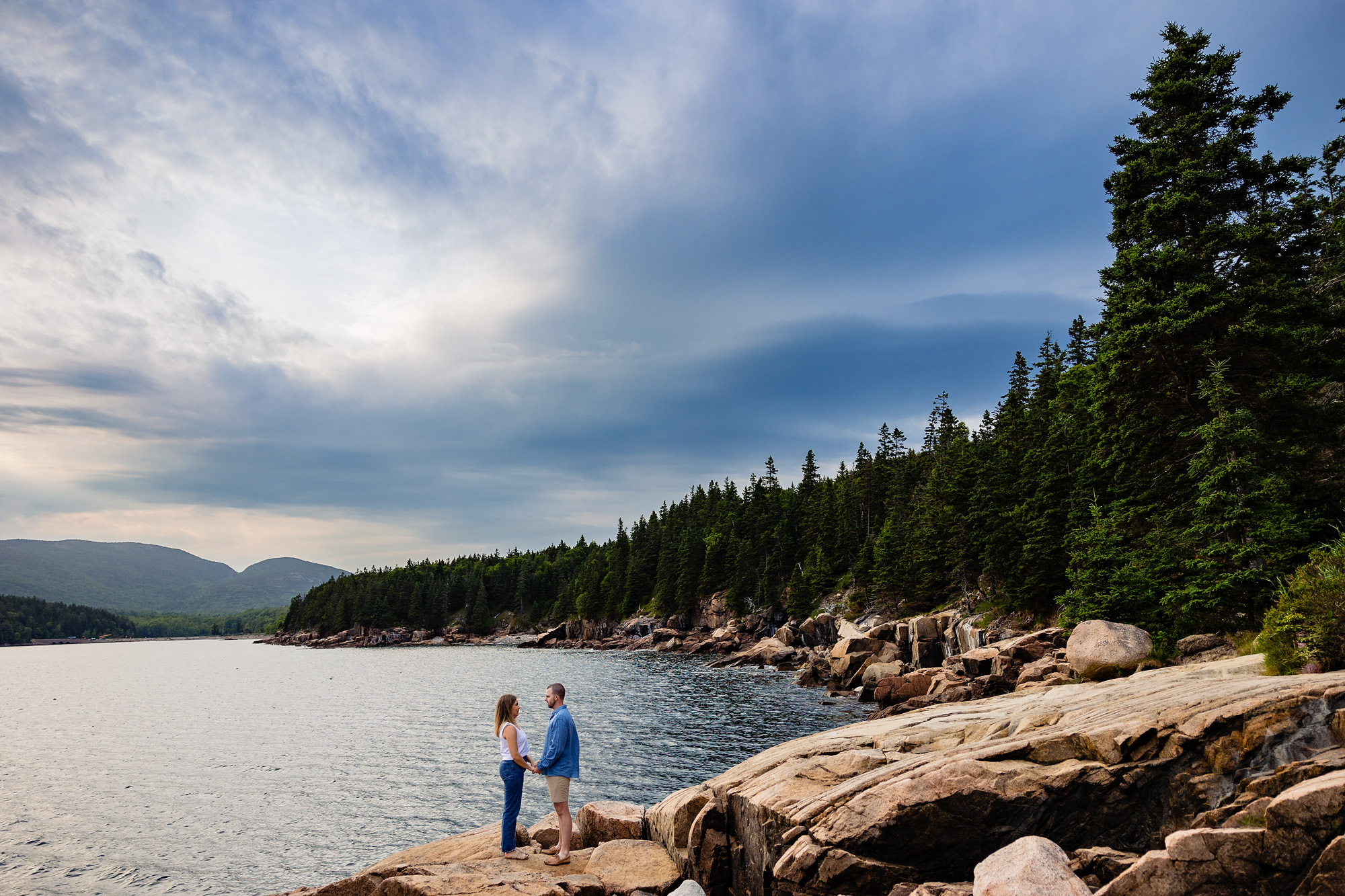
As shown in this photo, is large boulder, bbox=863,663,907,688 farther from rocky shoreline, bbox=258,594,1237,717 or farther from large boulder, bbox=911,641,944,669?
large boulder, bbox=911,641,944,669

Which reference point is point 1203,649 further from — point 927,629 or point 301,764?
point 301,764

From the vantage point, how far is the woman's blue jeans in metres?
11.1

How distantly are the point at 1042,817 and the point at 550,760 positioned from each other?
26.5 ft

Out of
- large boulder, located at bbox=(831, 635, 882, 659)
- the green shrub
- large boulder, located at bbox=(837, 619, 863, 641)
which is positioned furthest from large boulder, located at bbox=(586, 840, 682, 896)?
large boulder, located at bbox=(837, 619, 863, 641)

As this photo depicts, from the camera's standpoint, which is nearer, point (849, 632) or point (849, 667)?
point (849, 667)

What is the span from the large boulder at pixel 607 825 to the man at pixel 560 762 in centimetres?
248

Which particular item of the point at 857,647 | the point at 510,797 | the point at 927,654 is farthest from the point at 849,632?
the point at 510,797

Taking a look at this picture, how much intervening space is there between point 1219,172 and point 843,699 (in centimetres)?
3349

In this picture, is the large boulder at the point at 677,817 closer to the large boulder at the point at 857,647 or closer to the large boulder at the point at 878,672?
the large boulder at the point at 878,672

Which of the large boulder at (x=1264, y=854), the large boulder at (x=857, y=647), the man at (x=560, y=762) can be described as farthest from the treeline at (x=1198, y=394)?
the man at (x=560, y=762)

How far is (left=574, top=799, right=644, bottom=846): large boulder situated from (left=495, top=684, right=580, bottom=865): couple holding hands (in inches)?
99.0

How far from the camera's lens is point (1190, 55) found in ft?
77.4

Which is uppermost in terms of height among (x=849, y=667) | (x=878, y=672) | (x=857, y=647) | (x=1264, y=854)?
(x=1264, y=854)

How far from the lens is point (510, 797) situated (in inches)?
445
